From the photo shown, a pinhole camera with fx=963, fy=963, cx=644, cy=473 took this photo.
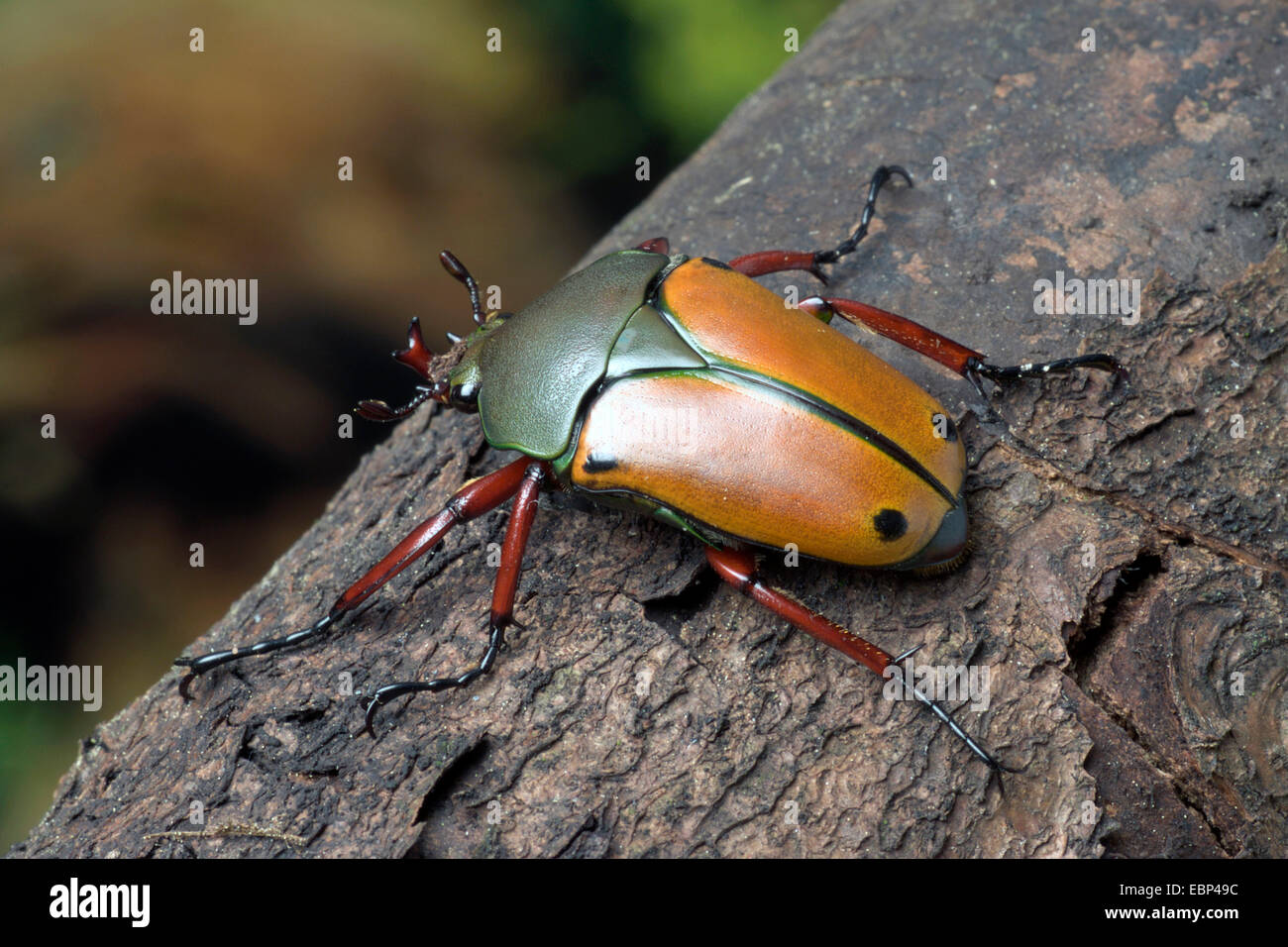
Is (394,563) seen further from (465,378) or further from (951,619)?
(951,619)

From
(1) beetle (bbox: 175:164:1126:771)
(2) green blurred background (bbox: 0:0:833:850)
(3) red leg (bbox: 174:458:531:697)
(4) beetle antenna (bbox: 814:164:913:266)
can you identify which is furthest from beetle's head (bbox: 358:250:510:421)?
(2) green blurred background (bbox: 0:0:833:850)

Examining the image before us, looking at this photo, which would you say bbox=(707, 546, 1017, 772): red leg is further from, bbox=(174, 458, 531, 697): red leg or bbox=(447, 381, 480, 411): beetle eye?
bbox=(447, 381, 480, 411): beetle eye

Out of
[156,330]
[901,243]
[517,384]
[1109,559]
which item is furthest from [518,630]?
[156,330]

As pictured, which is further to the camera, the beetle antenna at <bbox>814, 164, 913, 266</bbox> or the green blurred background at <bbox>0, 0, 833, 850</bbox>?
the green blurred background at <bbox>0, 0, 833, 850</bbox>

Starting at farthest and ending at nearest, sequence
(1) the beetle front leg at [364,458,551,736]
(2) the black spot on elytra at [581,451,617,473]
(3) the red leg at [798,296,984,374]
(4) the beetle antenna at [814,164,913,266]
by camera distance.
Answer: (4) the beetle antenna at [814,164,913,266] → (3) the red leg at [798,296,984,374] → (2) the black spot on elytra at [581,451,617,473] → (1) the beetle front leg at [364,458,551,736]

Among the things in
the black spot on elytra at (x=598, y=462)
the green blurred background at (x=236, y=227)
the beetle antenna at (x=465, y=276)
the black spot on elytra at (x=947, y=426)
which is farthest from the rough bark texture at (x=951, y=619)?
the green blurred background at (x=236, y=227)
